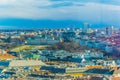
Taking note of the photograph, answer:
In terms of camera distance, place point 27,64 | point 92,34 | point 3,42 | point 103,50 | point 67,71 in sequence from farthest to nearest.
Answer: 1. point 92,34
2. point 3,42
3. point 103,50
4. point 27,64
5. point 67,71

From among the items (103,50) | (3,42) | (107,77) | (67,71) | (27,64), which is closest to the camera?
(107,77)

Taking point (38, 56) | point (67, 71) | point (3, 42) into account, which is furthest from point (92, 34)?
point (67, 71)

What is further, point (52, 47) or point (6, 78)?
point (52, 47)

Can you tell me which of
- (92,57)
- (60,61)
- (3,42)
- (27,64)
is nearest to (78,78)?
(27,64)

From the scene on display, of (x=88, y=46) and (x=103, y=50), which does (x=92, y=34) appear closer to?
(x=88, y=46)

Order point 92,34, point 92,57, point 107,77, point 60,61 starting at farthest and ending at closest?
point 92,34
point 92,57
point 60,61
point 107,77

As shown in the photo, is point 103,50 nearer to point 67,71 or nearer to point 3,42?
point 3,42

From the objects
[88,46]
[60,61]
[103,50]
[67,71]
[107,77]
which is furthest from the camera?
[88,46]

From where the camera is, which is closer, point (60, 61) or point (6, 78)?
point (6, 78)
